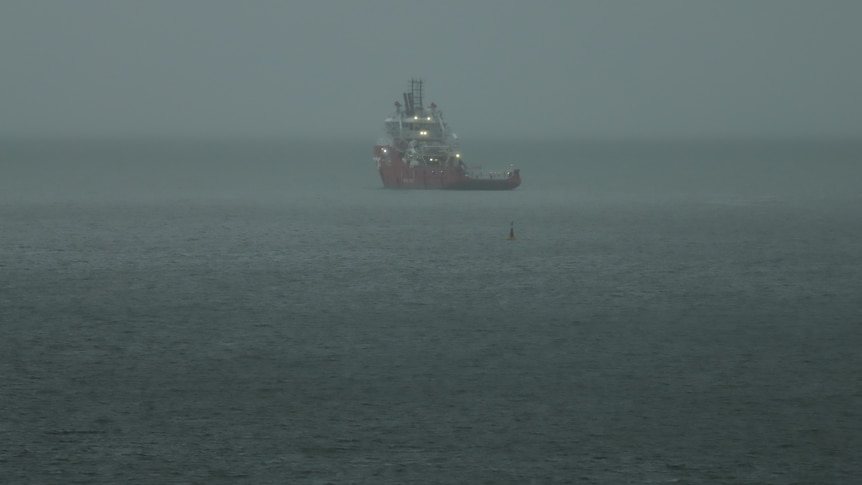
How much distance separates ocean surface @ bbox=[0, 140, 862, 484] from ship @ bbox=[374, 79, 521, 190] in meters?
56.4

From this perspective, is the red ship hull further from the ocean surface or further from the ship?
the ocean surface

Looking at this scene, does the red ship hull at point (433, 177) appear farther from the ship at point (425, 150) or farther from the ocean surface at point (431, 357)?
the ocean surface at point (431, 357)

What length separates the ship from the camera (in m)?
168

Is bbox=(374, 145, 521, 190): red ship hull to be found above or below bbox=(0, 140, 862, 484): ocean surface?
above

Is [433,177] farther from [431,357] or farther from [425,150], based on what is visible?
[431,357]

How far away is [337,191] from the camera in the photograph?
18438 cm

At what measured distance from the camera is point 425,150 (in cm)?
16862

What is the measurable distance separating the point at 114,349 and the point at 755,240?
64676mm

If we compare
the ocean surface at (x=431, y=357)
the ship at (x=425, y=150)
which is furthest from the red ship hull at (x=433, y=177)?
the ocean surface at (x=431, y=357)

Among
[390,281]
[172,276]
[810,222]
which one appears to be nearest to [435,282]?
[390,281]

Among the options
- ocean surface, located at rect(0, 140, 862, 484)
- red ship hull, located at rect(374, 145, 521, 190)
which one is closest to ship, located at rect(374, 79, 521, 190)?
red ship hull, located at rect(374, 145, 521, 190)

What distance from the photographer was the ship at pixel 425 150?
16800cm

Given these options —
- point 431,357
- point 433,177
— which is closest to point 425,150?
point 433,177

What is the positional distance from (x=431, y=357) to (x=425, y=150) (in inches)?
4483
